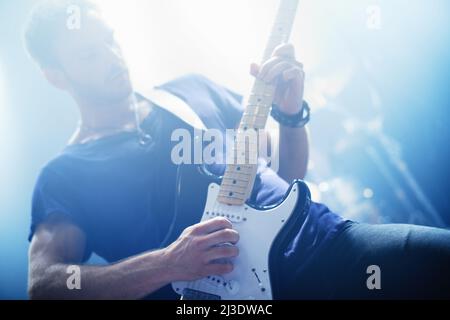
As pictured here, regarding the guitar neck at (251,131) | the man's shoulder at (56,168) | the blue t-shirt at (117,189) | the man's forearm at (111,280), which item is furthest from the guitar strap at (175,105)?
the man's forearm at (111,280)

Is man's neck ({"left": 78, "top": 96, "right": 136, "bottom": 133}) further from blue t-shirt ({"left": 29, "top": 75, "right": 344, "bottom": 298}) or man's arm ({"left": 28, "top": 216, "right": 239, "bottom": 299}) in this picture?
man's arm ({"left": 28, "top": 216, "right": 239, "bottom": 299})

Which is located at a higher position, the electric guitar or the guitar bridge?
the electric guitar

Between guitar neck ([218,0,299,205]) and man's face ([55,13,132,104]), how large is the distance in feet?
1.97

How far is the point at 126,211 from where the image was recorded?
1346 millimetres

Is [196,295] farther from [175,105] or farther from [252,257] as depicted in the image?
[175,105]

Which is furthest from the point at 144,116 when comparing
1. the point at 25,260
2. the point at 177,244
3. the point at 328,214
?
the point at 25,260

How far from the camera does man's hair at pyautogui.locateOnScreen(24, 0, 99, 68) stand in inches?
61.2

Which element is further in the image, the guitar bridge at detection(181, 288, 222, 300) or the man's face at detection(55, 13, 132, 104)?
the man's face at detection(55, 13, 132, 104)

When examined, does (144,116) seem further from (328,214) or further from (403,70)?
(403,70)

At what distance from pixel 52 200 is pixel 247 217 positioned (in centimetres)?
69

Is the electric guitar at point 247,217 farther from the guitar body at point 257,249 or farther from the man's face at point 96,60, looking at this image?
the man's face at point 96,60

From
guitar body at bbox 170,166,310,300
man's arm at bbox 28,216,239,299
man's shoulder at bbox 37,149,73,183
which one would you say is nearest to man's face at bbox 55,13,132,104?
man's shoulder at bbox 37,149,73,183

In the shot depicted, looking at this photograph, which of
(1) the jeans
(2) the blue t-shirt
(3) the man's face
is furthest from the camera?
(3) the man's face
